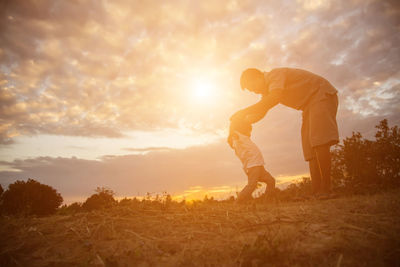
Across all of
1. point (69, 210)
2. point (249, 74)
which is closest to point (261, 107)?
point (249, 74)

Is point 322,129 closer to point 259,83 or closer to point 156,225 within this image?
point 259,83

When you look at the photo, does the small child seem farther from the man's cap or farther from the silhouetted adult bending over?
the man's cap

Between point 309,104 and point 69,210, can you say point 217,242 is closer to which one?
point 309,104

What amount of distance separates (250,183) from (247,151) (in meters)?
0.68

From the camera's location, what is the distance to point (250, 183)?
433cm

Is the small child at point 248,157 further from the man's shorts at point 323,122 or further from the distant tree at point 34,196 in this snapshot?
the distant tree at point 34,196

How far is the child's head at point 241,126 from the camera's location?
15.4 ft

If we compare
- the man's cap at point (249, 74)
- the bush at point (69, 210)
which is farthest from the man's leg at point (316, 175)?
the bush at point (69, 210)

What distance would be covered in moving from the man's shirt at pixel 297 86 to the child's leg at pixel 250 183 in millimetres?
1529

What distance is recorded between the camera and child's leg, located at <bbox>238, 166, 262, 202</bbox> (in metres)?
4.25

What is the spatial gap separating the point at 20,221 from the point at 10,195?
29.7 ft

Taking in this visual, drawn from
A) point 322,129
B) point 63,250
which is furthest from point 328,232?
point 322,129

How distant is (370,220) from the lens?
172cm

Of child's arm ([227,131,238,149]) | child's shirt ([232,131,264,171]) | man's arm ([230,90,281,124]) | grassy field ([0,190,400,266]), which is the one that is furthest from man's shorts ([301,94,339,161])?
grassy field ([0,190,400,266])
